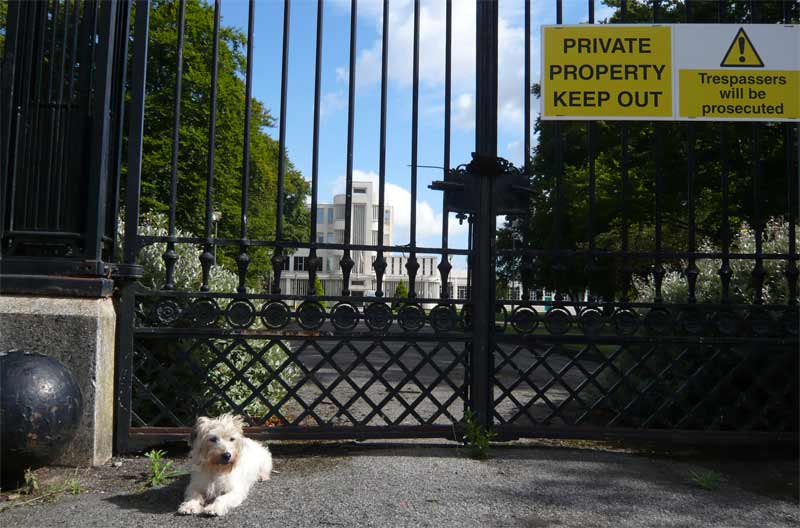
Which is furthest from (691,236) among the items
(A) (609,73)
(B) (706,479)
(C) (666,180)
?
(C) (666,180)

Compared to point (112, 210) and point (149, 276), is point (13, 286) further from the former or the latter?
point (149, 276)

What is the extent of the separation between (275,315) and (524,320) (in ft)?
6.88

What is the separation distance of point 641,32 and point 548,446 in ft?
12.3

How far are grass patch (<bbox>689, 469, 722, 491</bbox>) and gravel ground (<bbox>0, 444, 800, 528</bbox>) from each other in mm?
56

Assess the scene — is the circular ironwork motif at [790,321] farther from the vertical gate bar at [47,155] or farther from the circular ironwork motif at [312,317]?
the vertical gate bar at [47,155]

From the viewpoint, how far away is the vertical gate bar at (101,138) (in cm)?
482

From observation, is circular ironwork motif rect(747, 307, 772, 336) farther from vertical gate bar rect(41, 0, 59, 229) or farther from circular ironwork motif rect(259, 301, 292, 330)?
vertical gate bar rect(41, 0, 59, 229)

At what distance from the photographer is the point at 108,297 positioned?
4.88m

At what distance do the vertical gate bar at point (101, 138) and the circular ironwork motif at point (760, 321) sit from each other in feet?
17.8

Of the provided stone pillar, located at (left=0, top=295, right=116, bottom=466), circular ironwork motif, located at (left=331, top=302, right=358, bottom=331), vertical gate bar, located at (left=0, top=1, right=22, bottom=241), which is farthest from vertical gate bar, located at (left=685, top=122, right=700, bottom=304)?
vertical gate bar, located at (left=0, top=1, right=22, bottom=241)

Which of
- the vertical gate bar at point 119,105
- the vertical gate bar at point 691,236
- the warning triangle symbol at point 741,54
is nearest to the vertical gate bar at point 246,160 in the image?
the vertical gate bar at point 119,105

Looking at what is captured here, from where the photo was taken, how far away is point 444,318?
17.1 ft

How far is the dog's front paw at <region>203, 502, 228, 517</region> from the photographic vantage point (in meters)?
3.70

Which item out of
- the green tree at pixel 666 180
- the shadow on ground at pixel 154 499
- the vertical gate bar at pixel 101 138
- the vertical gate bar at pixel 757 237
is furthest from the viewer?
the green tree at pixel 666 180
